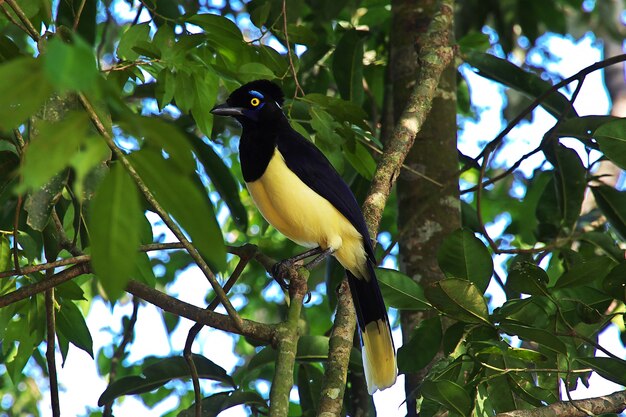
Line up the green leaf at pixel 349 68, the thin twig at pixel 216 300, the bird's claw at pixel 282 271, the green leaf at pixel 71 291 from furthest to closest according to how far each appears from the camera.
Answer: the green leaf at pixel 349 68 → the bird's claw at pixel 282 271 → the green leaf at pixel 71 291 → the thin twig at pixel 216 300

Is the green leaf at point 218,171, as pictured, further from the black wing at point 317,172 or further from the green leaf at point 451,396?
the green leaf at point 451,396

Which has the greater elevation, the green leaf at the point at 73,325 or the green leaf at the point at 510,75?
the green leaf at the point at 510,75

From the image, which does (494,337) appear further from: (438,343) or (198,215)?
(198,215)

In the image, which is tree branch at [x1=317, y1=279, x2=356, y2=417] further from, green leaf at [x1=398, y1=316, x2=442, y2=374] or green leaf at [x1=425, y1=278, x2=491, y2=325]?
green leaf at [x1=425, y1=278, x2=491, y2=325]

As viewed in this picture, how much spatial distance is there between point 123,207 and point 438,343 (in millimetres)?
1667

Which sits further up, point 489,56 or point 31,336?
point 489,56

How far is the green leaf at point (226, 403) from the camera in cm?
311

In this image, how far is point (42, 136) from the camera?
1.13 meters

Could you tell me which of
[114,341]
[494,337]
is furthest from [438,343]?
[114,341]

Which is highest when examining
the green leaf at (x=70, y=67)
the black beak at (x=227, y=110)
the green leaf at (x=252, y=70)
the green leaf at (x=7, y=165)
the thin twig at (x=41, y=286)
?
the black beak at (x=227, y=110)

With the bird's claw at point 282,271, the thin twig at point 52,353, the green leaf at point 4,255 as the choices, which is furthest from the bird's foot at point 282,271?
the green leaf at point 4,255

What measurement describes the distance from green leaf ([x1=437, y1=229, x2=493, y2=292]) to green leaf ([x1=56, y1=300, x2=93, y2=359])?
4.30ft

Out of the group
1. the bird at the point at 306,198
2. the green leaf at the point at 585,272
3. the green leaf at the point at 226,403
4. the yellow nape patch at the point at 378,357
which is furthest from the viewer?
the bird at the point at 306,198

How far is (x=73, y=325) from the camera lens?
9.68ft
